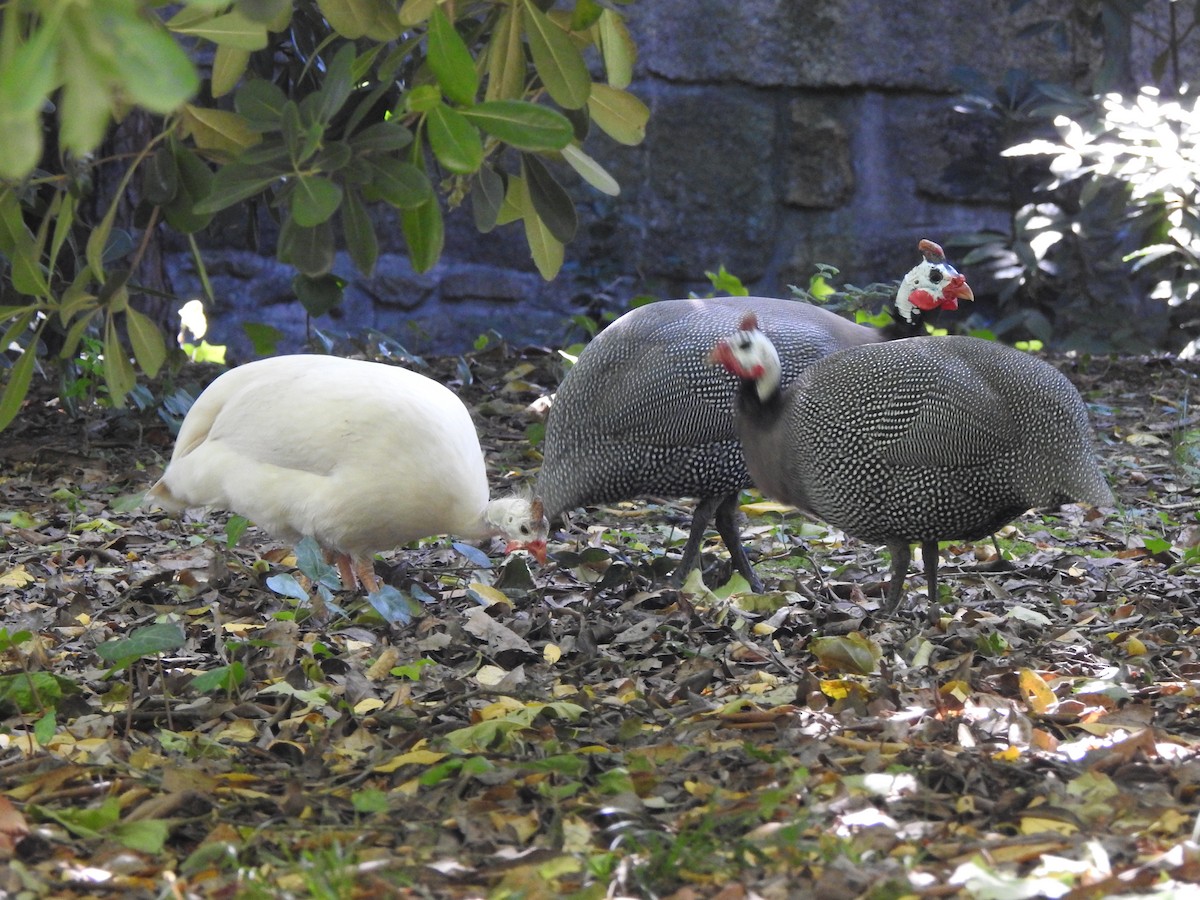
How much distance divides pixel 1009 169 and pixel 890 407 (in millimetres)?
4924

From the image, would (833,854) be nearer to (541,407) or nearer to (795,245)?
(541,407)

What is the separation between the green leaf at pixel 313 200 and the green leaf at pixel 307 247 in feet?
0.50

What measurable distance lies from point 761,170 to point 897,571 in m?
4.76

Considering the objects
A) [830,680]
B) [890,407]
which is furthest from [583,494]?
[830,680]

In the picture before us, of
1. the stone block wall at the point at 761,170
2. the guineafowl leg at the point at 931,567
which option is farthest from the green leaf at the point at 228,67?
the stone block wall at the point at 761,170

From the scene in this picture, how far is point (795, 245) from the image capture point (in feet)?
27.5

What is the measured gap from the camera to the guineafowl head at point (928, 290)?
15.9ft

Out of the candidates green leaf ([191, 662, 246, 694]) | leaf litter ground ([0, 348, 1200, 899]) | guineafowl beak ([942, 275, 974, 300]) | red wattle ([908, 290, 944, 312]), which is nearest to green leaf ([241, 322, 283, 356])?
leaf litter ground ([0, 348, 1200, 899])

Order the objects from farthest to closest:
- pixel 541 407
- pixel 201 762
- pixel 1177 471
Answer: pixel 541 407 → pixel 1177 471 → pixel 201 762

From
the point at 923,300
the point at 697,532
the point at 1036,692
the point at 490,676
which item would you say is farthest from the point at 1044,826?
the point at 923,300

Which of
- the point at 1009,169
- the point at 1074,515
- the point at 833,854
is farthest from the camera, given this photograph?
the point at 1009,169

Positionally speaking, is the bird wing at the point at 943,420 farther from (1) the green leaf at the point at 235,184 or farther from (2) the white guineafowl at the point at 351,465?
(1) the green leaf at the point at 235,184

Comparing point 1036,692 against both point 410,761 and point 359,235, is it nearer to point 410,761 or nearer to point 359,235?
point 410,761

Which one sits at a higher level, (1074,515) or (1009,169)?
(1009,169)
